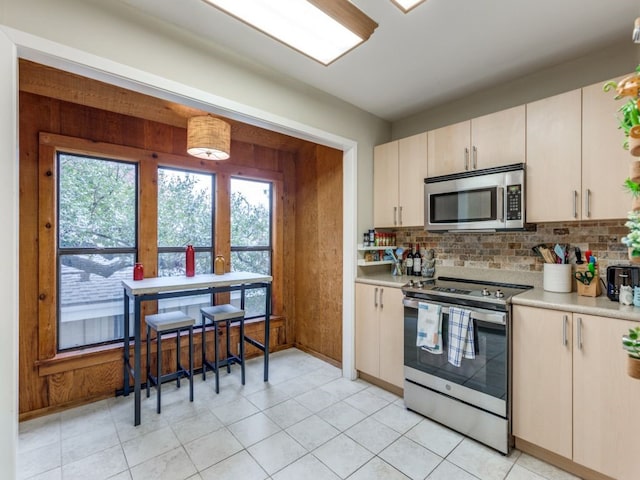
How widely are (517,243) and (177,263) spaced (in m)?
3.02

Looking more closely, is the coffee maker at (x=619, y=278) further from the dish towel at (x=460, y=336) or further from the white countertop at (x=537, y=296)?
the dish towel at (x=460, y=336)

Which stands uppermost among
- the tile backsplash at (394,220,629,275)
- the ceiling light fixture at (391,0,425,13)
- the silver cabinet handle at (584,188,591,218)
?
the ceiling light fixture at (391,0,425,13)

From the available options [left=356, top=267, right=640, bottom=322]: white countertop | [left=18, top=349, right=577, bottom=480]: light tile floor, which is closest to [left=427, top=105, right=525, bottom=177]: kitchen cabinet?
[left=356, top=267, right=640, bottom=322]: white countertop

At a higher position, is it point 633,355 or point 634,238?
point 634,238

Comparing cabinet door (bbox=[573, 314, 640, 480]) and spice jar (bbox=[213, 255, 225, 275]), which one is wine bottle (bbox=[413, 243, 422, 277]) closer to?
cabinet door (bbox=[573, 314, 640, 480])

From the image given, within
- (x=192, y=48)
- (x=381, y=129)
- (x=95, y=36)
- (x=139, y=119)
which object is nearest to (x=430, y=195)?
(x=381, y=129)

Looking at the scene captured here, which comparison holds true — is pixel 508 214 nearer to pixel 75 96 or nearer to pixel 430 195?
pixel 430 195

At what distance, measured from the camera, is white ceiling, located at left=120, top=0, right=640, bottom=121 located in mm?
1705

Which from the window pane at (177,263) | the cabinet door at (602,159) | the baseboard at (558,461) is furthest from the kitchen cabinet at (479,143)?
the window pane at (177,263)

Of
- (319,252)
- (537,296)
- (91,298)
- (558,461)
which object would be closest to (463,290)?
(537,296)

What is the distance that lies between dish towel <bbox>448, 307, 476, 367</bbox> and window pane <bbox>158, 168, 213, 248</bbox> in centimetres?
241

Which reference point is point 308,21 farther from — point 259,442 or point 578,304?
point 259,442

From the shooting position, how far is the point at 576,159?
1.97 meters

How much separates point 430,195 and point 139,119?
8.66 feet
